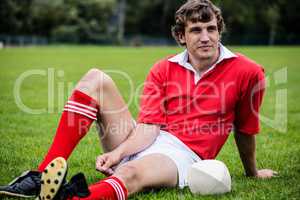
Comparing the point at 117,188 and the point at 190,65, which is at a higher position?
the point at 190,65

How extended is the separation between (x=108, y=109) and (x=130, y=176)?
0.66 metres

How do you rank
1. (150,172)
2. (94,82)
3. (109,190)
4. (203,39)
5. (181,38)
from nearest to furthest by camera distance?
(109,190) < (150,172) < (94,82) < (203,39) < (181,38)

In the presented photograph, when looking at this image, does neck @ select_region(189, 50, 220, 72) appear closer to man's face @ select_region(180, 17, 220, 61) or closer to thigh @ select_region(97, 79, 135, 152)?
man's face @ select_region(180, 17, 220, 61)

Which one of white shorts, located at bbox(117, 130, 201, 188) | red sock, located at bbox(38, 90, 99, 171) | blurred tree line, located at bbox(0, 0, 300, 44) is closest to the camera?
red sock, located at bbox(38, 90, 99, 171)

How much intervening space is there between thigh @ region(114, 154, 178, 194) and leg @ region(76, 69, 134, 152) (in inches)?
14.7

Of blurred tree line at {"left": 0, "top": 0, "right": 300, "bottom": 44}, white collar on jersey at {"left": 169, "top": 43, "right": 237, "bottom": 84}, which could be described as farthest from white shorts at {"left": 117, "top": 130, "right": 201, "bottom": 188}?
blurred tree line at {"left": 0, "top": 0, "right": 300, "bottom": 44}

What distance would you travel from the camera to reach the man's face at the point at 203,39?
13.7 ft

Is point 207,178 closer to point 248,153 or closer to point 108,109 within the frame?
point 248,153

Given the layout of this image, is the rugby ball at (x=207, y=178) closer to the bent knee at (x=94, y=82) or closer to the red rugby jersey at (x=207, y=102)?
the red rugby jersey at (x=207, y=102)

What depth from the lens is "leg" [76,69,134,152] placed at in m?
4.05

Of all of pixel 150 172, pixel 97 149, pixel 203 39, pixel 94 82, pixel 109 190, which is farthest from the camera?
pixel 97 149

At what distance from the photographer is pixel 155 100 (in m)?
4.36

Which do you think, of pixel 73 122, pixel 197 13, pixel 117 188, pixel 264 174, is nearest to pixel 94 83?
pixel 73 122

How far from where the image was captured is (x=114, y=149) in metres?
4.25
